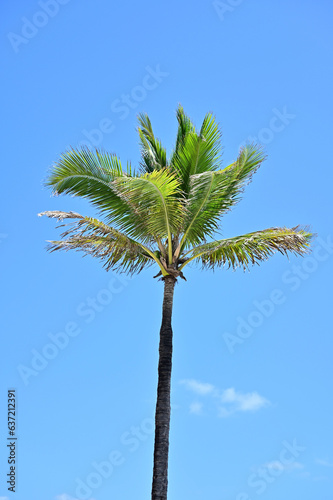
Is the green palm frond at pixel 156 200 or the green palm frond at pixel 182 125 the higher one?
the green palm frond at pixel 182 125

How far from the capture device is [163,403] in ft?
46.1

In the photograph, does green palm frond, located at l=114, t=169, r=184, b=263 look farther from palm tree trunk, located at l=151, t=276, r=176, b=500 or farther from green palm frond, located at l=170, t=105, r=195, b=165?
green palm frond, located at l=170, t=105, r=195, b=165

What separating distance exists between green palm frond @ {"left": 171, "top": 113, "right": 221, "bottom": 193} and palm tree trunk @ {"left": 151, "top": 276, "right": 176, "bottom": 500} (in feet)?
8.39

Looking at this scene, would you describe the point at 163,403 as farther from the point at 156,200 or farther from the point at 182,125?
the point at 182,125

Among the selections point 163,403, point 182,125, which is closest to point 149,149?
point 182,125

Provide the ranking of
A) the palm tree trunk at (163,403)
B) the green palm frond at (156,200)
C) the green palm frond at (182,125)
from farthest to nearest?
the green palm frond at (182,125) < the green palm frond at (156,200) < the palm tree trunk at (163,403)

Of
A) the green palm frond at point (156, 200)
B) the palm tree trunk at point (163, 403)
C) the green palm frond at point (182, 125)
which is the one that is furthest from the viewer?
the green palm frond at point (182, 125)

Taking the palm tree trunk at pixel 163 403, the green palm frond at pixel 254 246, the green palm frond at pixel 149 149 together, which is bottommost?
the palm tree trunk at pixel 163 403

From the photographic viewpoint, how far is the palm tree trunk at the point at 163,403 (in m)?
13.3

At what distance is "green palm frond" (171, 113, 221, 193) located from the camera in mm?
15383

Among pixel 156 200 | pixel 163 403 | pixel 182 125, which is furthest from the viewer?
pixel 182 125

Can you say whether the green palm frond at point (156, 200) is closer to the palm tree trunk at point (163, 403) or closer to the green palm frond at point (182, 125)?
the palm tree trunk at point (163, 403)

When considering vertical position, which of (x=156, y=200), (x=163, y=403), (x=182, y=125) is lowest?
(x=163, y=403)

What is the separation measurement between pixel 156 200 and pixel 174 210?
0.52 m
